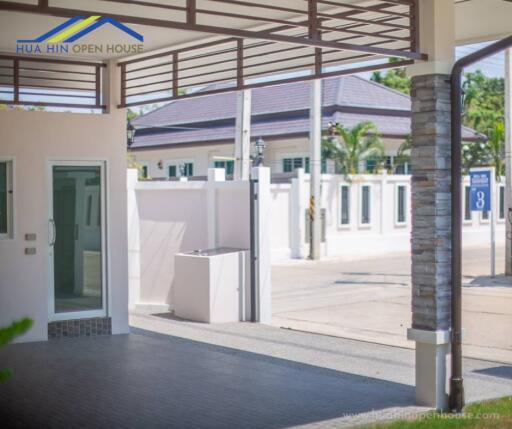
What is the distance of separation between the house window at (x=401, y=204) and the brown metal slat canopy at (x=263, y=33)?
17171 mm

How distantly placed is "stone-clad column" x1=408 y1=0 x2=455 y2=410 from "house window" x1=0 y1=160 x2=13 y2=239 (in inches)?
212

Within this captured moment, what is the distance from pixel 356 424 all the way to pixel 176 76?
573 centimetres

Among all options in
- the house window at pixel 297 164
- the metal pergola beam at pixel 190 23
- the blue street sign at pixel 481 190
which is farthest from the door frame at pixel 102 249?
the house window at pixel 297 164

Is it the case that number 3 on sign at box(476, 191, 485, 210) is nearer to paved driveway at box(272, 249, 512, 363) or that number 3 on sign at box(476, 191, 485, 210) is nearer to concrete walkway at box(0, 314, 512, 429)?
paved driveway at box(272, 249, 512, 363)

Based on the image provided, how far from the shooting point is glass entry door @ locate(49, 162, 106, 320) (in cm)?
1077

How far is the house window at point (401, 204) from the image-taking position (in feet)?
93.4

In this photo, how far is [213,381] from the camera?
323 inches

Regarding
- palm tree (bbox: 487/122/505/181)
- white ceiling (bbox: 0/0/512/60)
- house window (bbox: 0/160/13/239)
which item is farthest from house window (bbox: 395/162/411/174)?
house window (bbox: 0/160/13/239)

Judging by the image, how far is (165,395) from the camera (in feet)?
25.0

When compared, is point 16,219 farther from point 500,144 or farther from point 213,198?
point 500,144

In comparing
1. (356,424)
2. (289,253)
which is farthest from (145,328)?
(289,253)

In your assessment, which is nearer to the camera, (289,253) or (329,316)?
(329,316)

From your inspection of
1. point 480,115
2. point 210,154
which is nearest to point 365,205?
point 210,154

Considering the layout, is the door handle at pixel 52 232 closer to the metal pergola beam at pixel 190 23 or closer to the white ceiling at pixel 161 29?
the white ceiling at pixel 161 29
